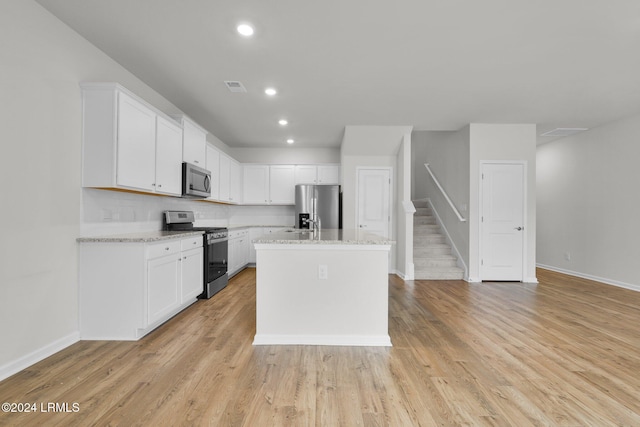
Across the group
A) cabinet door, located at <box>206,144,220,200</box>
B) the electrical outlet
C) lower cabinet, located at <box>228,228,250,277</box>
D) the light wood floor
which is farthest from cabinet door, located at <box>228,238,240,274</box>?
the electrical outlet

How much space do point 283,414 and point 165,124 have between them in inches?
125

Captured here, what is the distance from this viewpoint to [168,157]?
3561 mm

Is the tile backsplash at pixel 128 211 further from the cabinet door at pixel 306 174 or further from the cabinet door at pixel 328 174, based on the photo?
the cabinet door at pixel 328 174

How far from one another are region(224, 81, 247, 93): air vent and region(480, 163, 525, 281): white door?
13.3 ft

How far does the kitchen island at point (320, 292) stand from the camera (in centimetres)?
263

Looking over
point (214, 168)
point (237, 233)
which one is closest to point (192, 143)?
point (214, 168)

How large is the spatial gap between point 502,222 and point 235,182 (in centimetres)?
498

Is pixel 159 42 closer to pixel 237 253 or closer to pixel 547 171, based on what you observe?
pixel 237 253

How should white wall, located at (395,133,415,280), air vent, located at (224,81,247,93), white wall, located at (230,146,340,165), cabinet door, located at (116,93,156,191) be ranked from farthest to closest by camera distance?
white wall, located at (230,146,340,165) → white wall, located at (395,133,415,280) → air vent, located at (224,81,247,93) → cabinet door, located at (116,93,156,191)

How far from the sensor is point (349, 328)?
8.65ft

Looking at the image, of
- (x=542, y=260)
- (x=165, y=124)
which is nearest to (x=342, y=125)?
(x=165, y=124)

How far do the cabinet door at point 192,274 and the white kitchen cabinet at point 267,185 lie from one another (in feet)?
9.54

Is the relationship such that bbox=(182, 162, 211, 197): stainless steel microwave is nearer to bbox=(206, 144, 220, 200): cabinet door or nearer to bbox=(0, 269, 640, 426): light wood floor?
bbox=(206, 144, 220, 200): cabinet door

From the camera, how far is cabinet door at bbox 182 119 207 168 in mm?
3992
